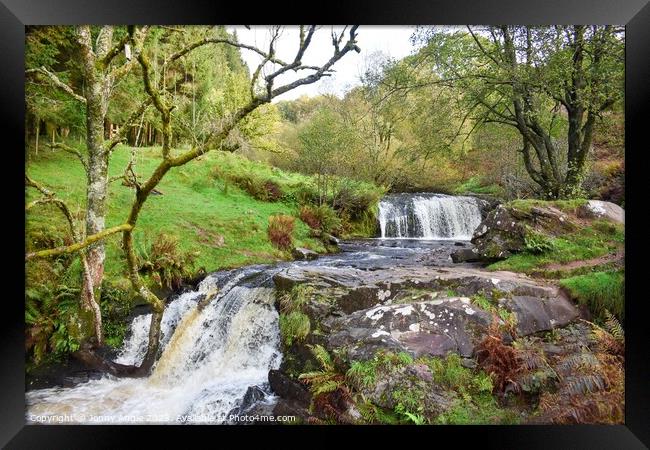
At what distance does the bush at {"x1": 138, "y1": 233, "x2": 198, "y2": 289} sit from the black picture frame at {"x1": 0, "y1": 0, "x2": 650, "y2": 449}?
0.93m

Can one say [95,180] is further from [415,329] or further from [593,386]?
[593,386]

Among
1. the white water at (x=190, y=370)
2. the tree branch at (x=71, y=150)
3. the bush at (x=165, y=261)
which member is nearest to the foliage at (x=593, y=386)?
the white water at (x=190, y=370)

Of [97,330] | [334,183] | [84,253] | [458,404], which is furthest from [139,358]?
[458,404]

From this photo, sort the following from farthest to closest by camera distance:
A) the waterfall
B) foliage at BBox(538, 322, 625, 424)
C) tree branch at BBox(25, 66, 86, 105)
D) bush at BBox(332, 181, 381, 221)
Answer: bush at BBox(332, 181, 381, 221) → the waterfall → tree branch at BBox(25, 66, 86, 105) → foliage at BBox(538, 322, 625, 424)

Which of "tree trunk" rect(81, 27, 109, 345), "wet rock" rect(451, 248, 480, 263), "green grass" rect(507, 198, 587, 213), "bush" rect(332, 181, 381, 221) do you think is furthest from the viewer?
"bush" rect(332, 181, 381, 221)

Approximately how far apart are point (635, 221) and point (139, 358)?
4.47 m

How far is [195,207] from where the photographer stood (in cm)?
321

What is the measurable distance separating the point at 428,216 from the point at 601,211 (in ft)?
4.74

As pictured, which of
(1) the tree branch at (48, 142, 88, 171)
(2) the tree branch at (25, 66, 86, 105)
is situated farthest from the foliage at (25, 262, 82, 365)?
(2) the tree branch at (25, 66, 86, 105)

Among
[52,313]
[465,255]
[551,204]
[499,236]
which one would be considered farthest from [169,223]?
[551,204]

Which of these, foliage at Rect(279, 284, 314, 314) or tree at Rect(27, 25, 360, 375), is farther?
foliage at Rect(279, 284, 314, 314)

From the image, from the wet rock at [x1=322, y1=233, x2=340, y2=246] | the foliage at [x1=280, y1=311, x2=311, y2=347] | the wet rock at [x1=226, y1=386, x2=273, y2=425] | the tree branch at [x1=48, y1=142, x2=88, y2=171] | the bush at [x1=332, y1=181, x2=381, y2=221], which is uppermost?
the tree branch at [x1=48, y1=142, x2=88, y2=171]

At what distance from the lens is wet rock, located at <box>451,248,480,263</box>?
304 cm

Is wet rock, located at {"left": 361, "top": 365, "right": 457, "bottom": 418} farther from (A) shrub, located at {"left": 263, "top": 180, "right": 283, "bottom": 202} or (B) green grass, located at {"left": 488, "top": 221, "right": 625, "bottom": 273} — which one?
(A) shrub, located at {"left": 263, "top": 180, "right": 283, "bottom": 202}
